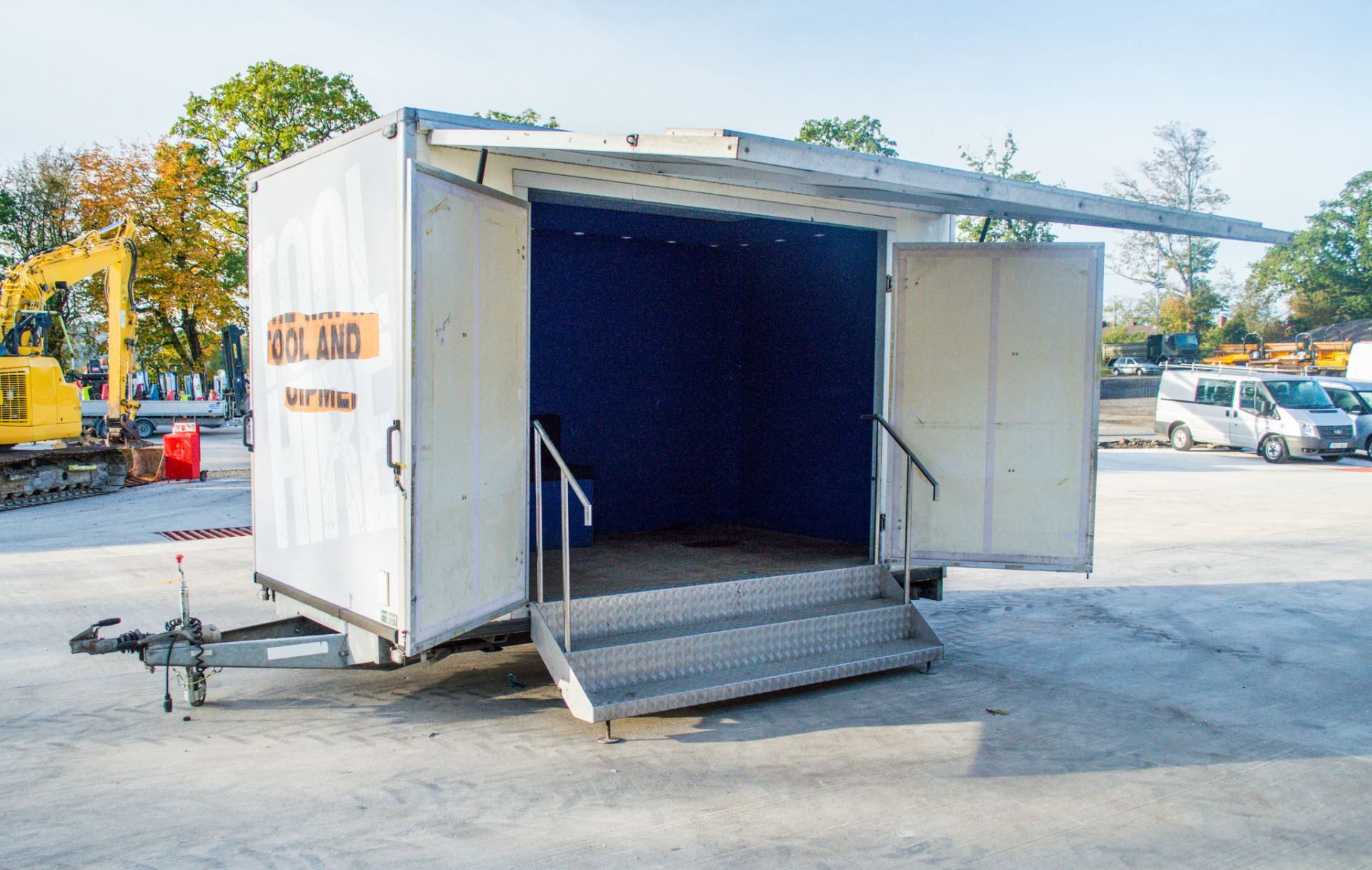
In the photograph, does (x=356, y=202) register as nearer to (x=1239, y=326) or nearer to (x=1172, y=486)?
(x=1172, y=486)

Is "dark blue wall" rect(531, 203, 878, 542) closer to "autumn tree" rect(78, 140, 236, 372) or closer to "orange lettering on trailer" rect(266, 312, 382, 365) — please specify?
"orange lettering on trailer" rect(266, 312, 382, 365)

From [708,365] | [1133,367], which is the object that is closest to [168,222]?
[708,365]

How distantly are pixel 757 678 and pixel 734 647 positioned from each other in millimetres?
235

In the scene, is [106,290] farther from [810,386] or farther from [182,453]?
[810,386]

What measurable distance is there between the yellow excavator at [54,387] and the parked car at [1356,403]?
2260 centimetres

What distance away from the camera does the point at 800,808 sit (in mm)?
3953

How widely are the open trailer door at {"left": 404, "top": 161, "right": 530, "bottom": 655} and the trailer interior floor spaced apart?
84 cm

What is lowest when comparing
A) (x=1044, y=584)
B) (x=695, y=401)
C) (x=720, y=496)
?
(x=1044, y=584)

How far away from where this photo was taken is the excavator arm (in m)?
13.6

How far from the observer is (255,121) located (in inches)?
1214

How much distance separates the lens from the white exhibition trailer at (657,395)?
434 cm

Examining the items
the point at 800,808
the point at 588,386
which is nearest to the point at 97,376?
the point at 588,386

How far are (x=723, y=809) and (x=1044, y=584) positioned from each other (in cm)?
566

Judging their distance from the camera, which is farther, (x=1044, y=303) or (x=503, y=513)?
(x=1044, y=303)
